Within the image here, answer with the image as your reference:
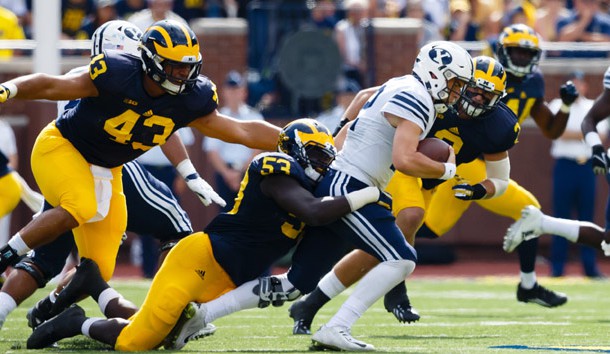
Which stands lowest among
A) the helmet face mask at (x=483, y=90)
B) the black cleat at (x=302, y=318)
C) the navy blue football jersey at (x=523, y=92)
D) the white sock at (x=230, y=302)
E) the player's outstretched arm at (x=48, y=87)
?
the black cleat at (x=302, y=318)

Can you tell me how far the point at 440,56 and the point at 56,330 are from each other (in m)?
2.27

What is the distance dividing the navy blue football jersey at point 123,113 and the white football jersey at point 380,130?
0.82m

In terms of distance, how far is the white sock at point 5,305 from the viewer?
678 cm

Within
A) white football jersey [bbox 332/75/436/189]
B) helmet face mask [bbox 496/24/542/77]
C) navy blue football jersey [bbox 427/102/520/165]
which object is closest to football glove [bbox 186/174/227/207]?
white football jersey [bbox 332/75/436/189]

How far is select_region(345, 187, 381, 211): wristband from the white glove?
996 millimetres

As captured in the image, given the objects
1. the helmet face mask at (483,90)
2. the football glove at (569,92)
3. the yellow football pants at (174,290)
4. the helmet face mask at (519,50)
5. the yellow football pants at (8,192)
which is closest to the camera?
the yellow football pants at (174,290)

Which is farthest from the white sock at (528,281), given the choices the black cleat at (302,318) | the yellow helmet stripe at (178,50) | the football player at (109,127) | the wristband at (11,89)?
the wristband at (11,89)

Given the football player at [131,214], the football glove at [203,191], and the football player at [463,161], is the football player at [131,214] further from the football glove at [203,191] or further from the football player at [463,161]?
the football player at [463,161]

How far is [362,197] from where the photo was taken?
6164 mm

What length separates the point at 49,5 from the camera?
39.5 feet

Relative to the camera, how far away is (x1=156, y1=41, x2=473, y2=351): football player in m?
6.20

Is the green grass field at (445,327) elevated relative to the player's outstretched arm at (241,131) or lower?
lower

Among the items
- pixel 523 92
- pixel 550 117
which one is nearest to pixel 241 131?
pixel 523 92

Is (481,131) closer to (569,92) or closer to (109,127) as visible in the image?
(569,92)
